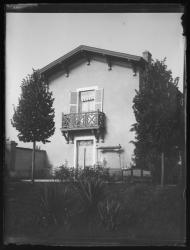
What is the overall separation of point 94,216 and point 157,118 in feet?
6.57

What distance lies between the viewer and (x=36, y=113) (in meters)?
6.48

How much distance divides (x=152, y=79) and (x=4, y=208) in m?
3.62

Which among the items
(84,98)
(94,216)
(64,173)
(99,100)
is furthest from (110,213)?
(84,98)

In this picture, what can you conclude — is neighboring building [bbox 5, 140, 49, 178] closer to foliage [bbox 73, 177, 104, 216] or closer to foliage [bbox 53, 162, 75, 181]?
foliage [bbox 53, 162, 75, 181]

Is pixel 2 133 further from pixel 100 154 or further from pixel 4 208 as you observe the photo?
pixel 100 154

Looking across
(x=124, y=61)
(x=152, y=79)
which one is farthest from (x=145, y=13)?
(x=124, y=61)

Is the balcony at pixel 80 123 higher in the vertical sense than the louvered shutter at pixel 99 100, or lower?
lower

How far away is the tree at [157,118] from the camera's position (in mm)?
5367

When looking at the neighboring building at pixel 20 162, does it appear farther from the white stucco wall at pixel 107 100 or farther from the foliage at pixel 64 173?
the white stucco wall at pixel 107 100

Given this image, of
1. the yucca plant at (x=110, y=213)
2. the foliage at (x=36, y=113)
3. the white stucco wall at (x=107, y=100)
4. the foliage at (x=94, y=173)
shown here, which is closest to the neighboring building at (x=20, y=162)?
the foliage at (x=36, y=113)

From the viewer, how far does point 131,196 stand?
18.4 feet

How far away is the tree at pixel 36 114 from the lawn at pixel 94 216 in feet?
2.99

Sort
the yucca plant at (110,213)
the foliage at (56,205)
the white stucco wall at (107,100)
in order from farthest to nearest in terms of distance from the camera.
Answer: the white stucco wall at (107,100) < the foliage at (56,205) < the yucca plant at (110,213)

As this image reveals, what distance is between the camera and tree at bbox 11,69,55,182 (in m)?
6.10
